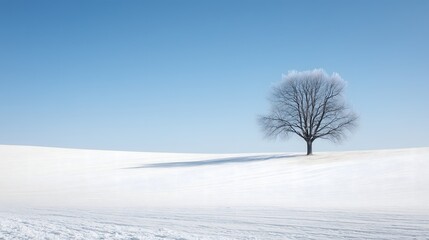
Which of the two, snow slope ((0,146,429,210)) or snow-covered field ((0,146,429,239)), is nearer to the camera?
snow-covered field ((0,146,429,239))

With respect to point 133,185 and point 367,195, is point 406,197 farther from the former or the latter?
point 133,185

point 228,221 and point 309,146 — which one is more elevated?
point 309,146

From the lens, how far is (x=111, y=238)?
6059 millimetres

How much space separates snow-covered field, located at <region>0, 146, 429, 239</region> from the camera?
22.2ft

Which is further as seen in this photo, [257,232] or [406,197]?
[406,197]

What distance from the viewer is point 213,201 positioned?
1276 cm

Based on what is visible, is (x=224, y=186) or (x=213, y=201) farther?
(x=224, y=186)

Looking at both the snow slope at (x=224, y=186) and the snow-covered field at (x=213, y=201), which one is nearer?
the snow-covered field at (x=213, y=201)

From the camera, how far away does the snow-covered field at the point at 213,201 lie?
22.2ft

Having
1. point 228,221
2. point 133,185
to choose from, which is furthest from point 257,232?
point 133,185

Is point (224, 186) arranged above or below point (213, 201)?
above

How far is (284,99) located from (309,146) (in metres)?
5.47

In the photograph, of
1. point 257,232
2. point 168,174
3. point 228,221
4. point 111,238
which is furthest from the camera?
point 168,174

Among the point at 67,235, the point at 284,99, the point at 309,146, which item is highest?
the point at 284,99
